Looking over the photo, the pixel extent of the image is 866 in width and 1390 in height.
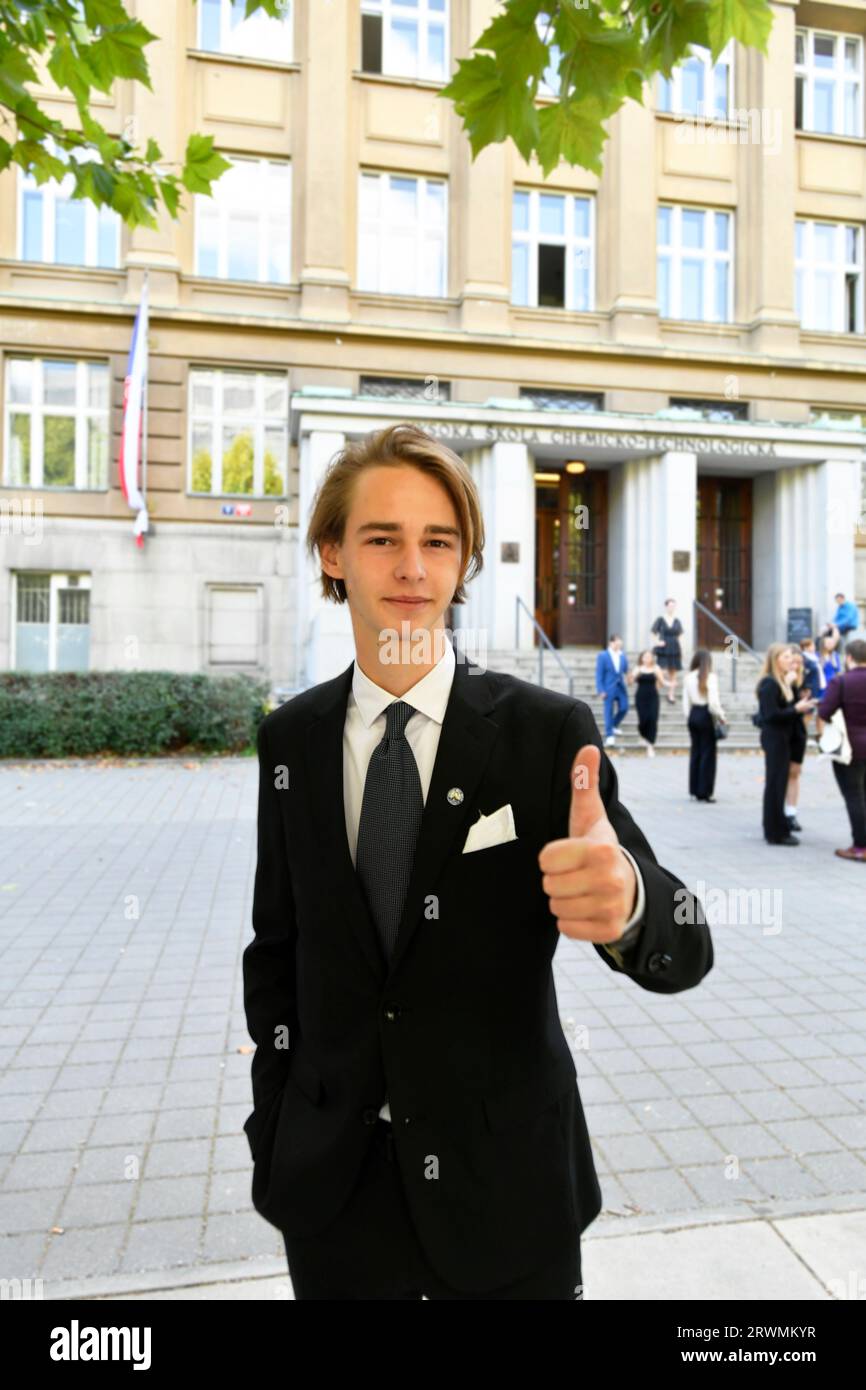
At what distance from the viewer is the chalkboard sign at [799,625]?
72.0 ft

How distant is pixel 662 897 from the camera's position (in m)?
1.53

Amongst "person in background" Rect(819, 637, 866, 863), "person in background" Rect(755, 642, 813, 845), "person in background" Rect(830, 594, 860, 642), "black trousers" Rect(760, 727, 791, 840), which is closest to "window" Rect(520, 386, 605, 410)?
"person in background" Rect(830, 594, 860, 642)

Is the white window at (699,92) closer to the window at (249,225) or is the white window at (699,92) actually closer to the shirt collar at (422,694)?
the window at (249,225)

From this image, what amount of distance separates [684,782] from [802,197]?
1981 centimetres

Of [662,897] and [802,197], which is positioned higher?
[802,197]

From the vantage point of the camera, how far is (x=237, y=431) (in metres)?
22.0

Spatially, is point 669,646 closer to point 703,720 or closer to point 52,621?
point 703,720

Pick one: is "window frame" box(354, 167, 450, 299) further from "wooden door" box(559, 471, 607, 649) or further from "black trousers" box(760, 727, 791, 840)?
"black trousers" box(760, 727, 791, 840)

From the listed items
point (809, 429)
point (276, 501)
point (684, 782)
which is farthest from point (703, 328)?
point (684, 782)

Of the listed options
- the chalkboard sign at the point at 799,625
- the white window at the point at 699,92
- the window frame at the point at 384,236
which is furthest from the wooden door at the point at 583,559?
the white window at the point at 699,92

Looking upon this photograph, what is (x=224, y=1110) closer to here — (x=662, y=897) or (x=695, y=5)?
(x=662, y=897)

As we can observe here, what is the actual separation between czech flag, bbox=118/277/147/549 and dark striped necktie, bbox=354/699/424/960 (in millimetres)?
19594

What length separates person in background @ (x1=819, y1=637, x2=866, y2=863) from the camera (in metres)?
8.98

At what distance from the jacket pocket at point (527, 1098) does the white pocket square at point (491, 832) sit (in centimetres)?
48
